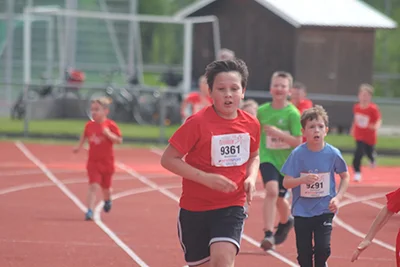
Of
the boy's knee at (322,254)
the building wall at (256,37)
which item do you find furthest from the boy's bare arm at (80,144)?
the building wall at (256,37)

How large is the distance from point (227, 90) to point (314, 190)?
67.8 inches

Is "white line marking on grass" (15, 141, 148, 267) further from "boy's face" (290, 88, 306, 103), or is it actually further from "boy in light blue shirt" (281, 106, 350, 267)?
"boy's face" (290, 88, 306, 103)

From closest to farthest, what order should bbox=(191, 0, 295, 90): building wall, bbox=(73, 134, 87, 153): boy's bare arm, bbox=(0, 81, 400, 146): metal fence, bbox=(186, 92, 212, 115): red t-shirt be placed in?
bbox=(73, 134, 87, 153): boy's bare arm, bbox=(186, 92, 212, 115): red t-shirt, bbox=(0, 81, 400, 146): metal fence, bbox=(191, 0, 295, 90): building wall

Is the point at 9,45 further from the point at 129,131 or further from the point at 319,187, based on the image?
the point at 319,187

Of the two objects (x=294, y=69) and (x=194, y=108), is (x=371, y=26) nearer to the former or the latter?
(x=294, y=69)

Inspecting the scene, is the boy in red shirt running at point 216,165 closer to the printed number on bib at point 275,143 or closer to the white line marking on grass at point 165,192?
the white line marking on grass at point 165,192

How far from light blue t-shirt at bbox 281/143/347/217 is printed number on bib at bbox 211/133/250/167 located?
1.30 m

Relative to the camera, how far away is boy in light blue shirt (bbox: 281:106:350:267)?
835 cm

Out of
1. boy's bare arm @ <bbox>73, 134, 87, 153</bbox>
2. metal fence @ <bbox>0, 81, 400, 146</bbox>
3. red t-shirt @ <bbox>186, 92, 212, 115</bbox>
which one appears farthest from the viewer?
metal fence @ <bbox>0, 81, 400, 146</bbox>

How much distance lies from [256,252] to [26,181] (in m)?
7.45

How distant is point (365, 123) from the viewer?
19.6 metres

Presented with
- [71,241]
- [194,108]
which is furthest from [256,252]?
[194,108]

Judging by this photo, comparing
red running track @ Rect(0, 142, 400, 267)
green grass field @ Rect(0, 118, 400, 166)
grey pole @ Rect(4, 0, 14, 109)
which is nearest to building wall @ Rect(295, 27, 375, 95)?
green grass field @ Rect(0, 118, 400, 166)

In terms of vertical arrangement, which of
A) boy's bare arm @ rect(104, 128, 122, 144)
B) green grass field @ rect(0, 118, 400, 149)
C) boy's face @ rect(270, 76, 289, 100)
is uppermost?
boy's face @ rect(270, 76, 289, 100)
